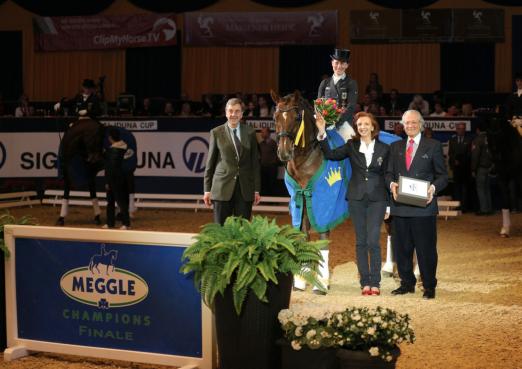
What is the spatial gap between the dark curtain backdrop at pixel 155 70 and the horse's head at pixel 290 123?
18.9 meters

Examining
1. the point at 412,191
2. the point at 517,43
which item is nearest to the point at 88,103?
the point at 412,191

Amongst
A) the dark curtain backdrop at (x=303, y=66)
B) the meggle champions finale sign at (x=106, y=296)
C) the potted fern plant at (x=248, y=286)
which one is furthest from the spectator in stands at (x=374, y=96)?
the potted fern plant at (x=248, y=286)

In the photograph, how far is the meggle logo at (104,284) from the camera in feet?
22.3

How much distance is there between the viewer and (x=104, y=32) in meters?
28.6

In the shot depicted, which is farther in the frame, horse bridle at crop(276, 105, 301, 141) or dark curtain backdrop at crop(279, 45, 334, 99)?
dark curtain backdrop at crop(279, 45, 334, 99)

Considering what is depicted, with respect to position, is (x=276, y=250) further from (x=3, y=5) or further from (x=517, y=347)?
(x=3, y=5)

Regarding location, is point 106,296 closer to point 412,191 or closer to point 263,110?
point 412,191

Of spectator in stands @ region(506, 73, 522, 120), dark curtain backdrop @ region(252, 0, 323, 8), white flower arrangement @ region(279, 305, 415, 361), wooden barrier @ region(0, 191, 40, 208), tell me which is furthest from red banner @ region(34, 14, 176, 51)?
white flower arrangement @ region(279, 305, 415, 361)

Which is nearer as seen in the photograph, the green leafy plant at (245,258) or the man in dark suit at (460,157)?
the green leafy plant at (245,258)

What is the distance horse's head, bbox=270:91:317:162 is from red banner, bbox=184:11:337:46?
1695cm

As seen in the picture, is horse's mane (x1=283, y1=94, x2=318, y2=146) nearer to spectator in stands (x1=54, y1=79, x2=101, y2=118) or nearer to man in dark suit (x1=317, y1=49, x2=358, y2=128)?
man in dark suit (x1=317, y1=49, x2=358, y2=128)

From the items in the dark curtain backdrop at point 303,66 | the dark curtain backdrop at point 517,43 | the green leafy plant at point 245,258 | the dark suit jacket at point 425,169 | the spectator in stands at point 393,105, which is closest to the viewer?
the green leafy plant at point 245,258

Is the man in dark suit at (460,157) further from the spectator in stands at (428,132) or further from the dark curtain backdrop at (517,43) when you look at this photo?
the dark curtain backdrop at (517,43)

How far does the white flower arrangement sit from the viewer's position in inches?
224
